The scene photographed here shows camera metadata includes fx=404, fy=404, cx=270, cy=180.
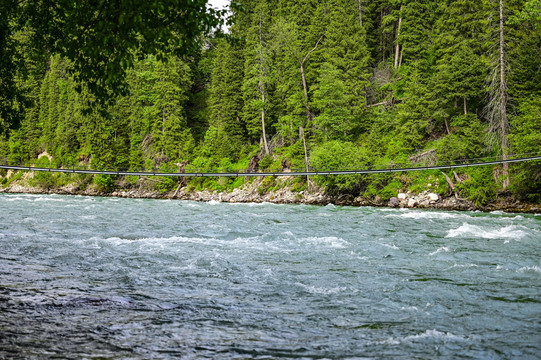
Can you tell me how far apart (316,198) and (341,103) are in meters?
9.08

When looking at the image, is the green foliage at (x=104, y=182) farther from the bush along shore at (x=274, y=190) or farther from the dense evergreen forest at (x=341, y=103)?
the dense evergreen forest at (x=341, y=103)

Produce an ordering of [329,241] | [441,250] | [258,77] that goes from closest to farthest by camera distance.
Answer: [441,250]
[329,241]
[258,77]

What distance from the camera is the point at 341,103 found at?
3297 centimetres

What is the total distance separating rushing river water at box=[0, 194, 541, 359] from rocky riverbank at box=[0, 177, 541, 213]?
8.93m

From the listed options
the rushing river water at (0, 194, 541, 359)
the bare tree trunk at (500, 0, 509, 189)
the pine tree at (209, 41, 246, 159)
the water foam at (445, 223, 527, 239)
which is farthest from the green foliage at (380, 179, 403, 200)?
the pine tree at (209, 41, 246, 159)

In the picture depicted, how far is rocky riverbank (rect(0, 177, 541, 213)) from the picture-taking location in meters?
20.7

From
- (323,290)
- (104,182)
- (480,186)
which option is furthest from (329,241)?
(104,182)

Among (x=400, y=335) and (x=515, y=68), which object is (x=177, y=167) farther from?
(x=400, y=335)

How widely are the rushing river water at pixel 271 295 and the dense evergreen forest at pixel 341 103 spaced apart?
4199 millimetres

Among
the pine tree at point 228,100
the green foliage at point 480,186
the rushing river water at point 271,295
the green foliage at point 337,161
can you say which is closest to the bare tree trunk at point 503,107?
the green foliage at point 480,186

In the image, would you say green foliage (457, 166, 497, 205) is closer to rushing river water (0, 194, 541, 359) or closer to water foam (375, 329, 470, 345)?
rushing river water (0, 194, 541, 359)

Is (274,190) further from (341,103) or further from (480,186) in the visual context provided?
(480,186)

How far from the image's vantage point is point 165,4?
479 cm

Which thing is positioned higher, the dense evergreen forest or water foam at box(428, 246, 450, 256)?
the dense evergreen forest
